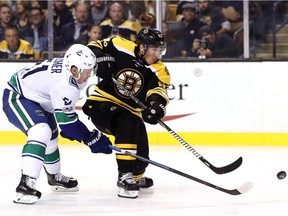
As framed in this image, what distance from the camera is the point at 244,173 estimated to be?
540cm

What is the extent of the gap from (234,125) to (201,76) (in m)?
0.52

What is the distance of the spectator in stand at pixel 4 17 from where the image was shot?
7.43m

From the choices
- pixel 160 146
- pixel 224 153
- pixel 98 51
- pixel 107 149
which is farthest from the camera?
pixel 160 146

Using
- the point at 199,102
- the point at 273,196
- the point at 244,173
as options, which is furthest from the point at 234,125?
the point at 273,196

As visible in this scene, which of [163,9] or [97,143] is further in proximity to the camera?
[163,9]

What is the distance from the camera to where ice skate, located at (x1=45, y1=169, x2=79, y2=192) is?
15.2 feet

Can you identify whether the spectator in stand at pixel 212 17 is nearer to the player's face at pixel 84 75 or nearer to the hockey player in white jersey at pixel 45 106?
the hockey player in white jersey at pixel 45 106

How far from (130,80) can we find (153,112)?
280 millimetres

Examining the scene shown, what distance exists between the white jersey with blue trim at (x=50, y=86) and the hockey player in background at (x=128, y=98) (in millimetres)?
367

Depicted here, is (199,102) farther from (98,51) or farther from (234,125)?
(98,51)

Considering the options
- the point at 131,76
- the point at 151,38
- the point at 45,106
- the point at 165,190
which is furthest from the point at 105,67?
the point at 165,190

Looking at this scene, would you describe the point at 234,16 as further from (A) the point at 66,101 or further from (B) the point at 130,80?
(A) the point at 66,101

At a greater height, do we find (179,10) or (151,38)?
(151,38)

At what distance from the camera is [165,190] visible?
4.68 meters
